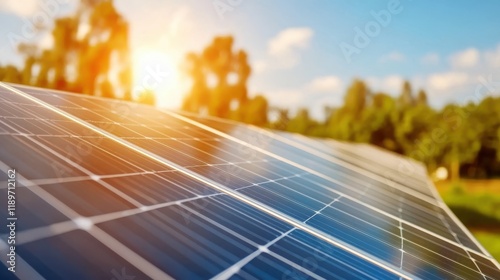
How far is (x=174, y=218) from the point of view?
2.96m

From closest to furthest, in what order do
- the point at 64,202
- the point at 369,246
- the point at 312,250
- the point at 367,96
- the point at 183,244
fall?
the point at 64,202 < the point at 183,244 < the point at 312,250 < the point at 369,246 < the point at 367,96

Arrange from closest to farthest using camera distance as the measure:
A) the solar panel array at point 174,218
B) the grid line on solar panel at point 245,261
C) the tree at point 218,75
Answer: the solar panel array at point 174,218
the grid line on solar panel at point 245,261
the tree at point 218,75

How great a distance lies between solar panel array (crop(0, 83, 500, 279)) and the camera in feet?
7.04

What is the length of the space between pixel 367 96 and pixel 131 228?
3846 inches

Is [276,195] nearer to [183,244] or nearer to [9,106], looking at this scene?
[183,244]

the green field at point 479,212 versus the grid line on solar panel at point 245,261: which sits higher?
the grid line on solar panel at point 245,261

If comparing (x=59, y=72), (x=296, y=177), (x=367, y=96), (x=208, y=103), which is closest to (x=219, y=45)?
(x=208, y=103)

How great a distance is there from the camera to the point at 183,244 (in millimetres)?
2635

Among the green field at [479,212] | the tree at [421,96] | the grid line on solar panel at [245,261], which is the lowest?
the green field at [479,212]

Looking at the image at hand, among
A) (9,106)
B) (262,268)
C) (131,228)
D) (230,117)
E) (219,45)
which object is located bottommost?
(230,117)

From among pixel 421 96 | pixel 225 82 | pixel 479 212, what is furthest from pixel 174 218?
pixel 421 96

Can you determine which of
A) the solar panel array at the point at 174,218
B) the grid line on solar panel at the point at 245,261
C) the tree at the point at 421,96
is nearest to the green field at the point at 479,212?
the solar panel array at the point at 174,218

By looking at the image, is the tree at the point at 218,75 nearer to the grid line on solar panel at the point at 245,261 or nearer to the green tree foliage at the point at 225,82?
the green tree foliage at the point at 225,82

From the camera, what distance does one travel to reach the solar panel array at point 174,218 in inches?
84.5
